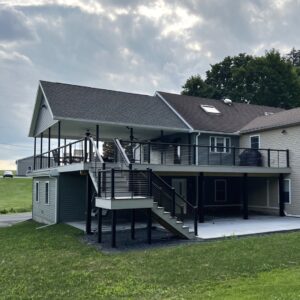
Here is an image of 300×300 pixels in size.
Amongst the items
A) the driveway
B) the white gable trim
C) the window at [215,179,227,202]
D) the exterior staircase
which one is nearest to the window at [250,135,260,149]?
the window at [215,179,227,202]

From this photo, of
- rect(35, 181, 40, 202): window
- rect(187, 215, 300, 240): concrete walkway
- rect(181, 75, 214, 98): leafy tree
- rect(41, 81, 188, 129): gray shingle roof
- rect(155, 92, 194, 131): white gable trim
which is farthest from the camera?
rect(181, 75, 214, 98): leafy tree

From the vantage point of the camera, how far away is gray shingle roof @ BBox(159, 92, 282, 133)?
21.6m

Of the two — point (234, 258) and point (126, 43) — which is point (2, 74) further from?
point (234, 258)

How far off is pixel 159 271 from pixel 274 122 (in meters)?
14.8

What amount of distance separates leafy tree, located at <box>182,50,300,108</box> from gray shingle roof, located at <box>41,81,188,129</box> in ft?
64.1

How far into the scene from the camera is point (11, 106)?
27.7 metres

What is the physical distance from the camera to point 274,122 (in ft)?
68.1

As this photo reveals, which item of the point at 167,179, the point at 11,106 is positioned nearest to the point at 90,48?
the point at 167,179

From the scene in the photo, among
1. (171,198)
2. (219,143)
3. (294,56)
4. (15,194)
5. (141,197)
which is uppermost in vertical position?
(294,56)

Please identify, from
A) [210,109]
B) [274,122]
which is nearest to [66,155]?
[210,109]

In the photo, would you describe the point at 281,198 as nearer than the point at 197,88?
Yes

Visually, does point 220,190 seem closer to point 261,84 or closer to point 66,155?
point 66,155

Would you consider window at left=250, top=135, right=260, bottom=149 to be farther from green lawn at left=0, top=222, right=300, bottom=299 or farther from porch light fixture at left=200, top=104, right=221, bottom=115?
green lawn at left=0, top=222, right=300, bottom=299

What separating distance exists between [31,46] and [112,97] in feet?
16.3
